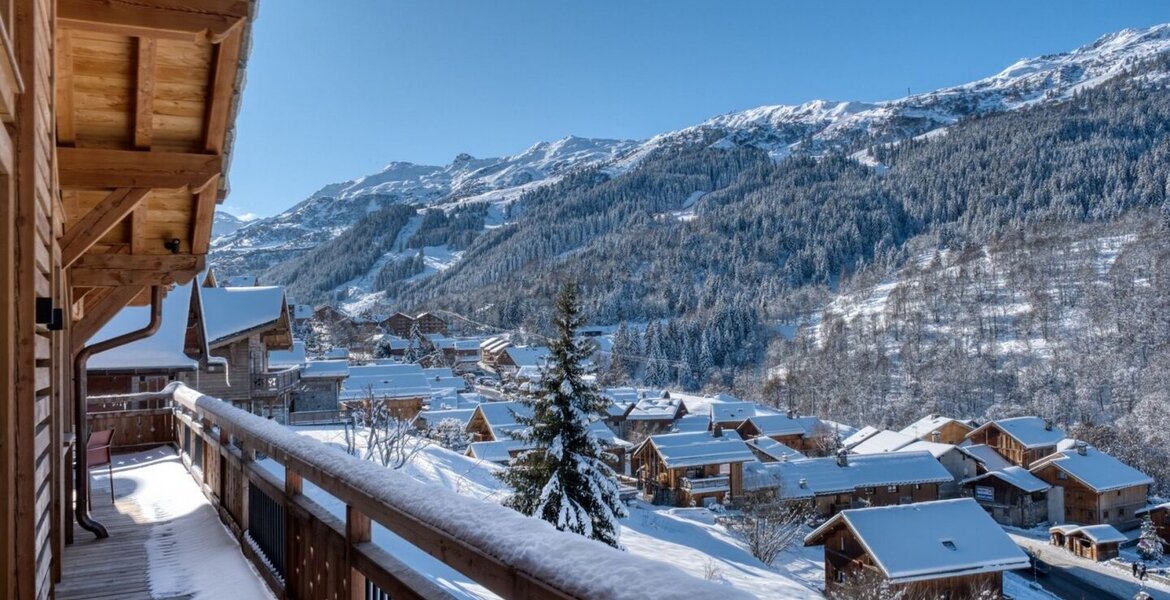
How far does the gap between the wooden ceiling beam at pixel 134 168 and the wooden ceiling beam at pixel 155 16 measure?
136 centimetres

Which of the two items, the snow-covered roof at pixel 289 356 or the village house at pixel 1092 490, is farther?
the village house at pixel 1092 490

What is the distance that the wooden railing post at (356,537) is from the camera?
8.09ft

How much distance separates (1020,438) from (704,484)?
2531 cm

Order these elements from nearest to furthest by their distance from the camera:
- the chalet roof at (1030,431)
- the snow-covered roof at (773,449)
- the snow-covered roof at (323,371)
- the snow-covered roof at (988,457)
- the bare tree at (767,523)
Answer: the bare tree at (767,523) < the snow-covered roof at (323,371) < the snow-covered roof at (773,449) < the snow-covered roof at (988,457) < the chalet roof at (1030,431)

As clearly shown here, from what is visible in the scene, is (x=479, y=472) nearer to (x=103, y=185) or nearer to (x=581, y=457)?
(x=581, y=457)

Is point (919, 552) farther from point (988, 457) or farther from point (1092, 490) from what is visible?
point (988, 457)

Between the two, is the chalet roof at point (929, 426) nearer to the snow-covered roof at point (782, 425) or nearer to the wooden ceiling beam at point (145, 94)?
the snow-covered roof at point (782, 425)

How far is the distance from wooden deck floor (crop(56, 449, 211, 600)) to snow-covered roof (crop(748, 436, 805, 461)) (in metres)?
38.2

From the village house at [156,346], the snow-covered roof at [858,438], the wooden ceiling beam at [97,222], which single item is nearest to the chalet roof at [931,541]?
the village house at [156,346]

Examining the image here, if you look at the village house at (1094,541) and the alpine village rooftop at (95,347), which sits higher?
the alpine village rooftop at (95,347)

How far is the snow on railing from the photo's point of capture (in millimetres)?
1173

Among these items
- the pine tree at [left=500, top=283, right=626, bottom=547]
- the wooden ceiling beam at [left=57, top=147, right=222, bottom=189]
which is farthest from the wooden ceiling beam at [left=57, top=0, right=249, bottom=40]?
the pine tree at [left=500, top=283, right=626, bottom=547]

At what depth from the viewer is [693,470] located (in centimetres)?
3550

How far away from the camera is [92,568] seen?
5.05 metres
